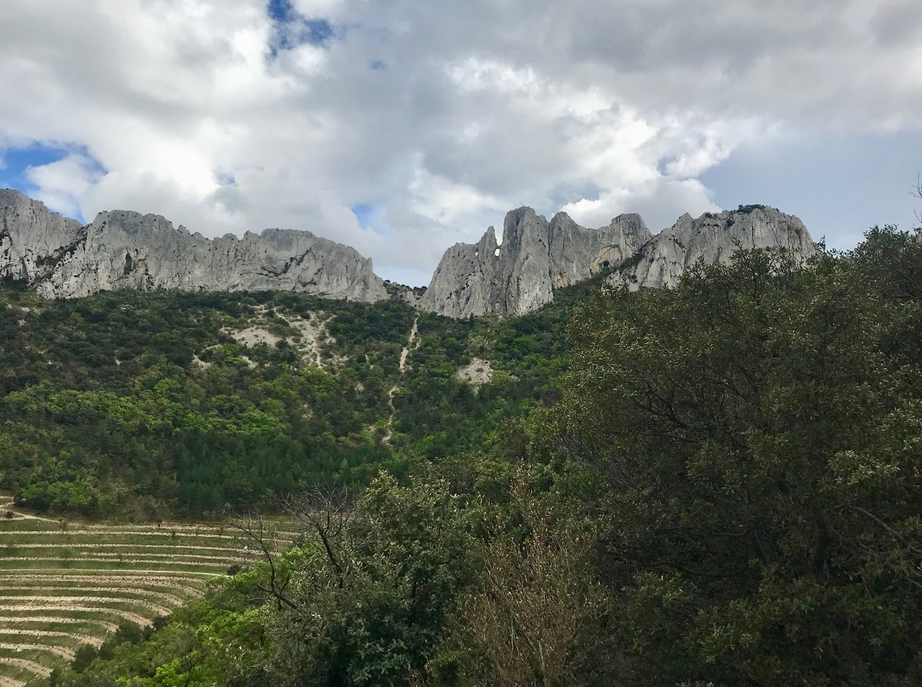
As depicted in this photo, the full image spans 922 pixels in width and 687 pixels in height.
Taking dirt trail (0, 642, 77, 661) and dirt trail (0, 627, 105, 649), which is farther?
dirt trail (0, 627, 105, 649)

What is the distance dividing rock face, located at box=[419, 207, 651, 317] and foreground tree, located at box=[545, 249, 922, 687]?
114422mm

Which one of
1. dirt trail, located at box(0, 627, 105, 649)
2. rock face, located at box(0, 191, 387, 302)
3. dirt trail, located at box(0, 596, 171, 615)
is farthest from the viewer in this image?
rock face, located at box(0, 191, 387, 302)

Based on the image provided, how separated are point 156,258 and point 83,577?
369 ft

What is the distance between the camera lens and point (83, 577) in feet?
166

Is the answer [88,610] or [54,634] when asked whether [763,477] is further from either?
[88,610]

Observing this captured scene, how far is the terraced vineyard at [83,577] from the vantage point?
4025cm

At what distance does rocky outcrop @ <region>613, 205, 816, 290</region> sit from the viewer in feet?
384

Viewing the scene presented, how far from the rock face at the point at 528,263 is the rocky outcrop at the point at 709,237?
1302cm

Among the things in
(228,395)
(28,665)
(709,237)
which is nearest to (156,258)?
(228,395)

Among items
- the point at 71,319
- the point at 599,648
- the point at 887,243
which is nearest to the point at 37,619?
the point at 599,648

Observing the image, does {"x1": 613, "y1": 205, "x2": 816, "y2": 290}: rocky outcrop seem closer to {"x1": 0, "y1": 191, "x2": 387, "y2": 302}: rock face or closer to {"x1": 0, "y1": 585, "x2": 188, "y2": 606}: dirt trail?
{"x1": 0, "y1": 191, "x2": 387, "y2": 302}: rock face

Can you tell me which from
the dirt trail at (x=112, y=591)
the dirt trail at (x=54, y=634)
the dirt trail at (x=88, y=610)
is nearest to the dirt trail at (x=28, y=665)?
the dirt trail at (x=54, y=634)

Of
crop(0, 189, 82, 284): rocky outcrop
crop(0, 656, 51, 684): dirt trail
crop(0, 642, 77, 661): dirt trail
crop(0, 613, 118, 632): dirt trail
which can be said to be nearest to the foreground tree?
crop(0, 656, 51, 684): dirt trail

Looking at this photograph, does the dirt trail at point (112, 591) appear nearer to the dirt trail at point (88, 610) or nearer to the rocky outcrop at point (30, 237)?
the dirt trail at point (88, 610)
